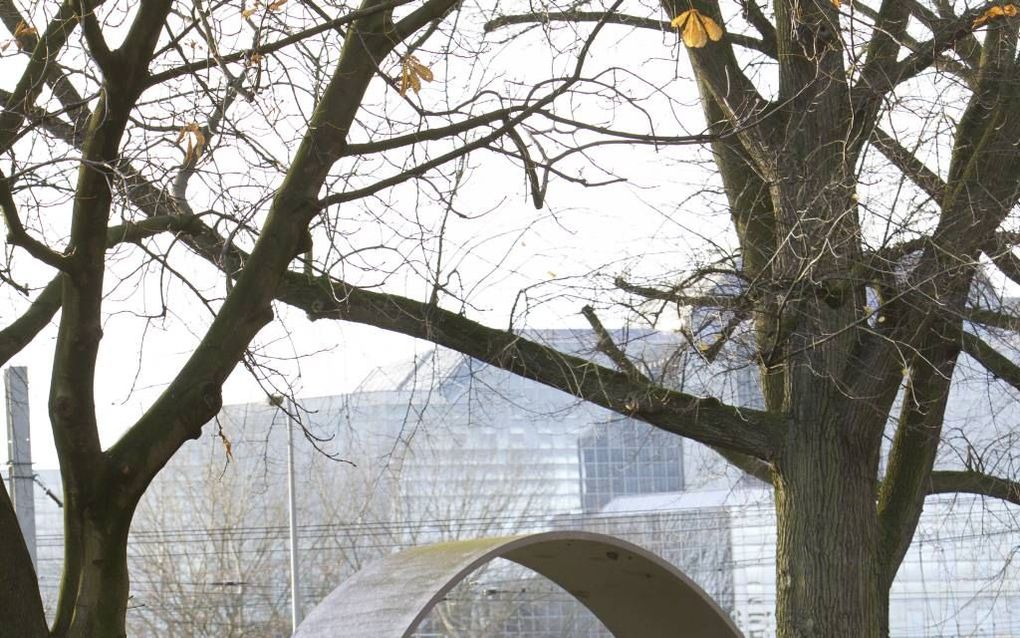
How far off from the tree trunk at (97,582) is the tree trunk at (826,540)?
3.41 meters

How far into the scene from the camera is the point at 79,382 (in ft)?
10.4

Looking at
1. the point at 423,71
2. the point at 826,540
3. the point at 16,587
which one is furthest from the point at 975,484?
the point at 16,587

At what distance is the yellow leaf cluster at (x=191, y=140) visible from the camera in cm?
365

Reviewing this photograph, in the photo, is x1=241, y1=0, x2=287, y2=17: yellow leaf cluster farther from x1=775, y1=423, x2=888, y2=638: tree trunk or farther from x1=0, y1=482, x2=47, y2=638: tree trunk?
x1=775, y1=423, x2=888, y2=638: tree trunk

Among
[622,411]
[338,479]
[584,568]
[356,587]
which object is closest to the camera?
[356,587]

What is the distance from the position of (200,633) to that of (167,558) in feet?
5.80

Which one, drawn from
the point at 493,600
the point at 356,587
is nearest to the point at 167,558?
the point at 493,600

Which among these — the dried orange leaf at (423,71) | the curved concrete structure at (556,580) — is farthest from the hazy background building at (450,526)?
the dried orange leaf at (423,71)

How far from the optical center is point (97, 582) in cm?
312

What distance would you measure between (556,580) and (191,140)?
208 centimetres

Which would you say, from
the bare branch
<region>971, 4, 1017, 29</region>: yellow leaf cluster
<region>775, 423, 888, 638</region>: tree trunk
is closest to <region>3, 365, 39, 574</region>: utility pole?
<region>775, 423, 888, 638</region>: tree trunk

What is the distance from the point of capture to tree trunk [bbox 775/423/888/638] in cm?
565

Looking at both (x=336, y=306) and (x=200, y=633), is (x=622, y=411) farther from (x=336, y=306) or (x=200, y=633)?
(x=200, y=633)

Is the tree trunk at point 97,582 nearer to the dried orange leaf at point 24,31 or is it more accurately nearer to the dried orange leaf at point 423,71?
the dried orange leaf at point 24,31
